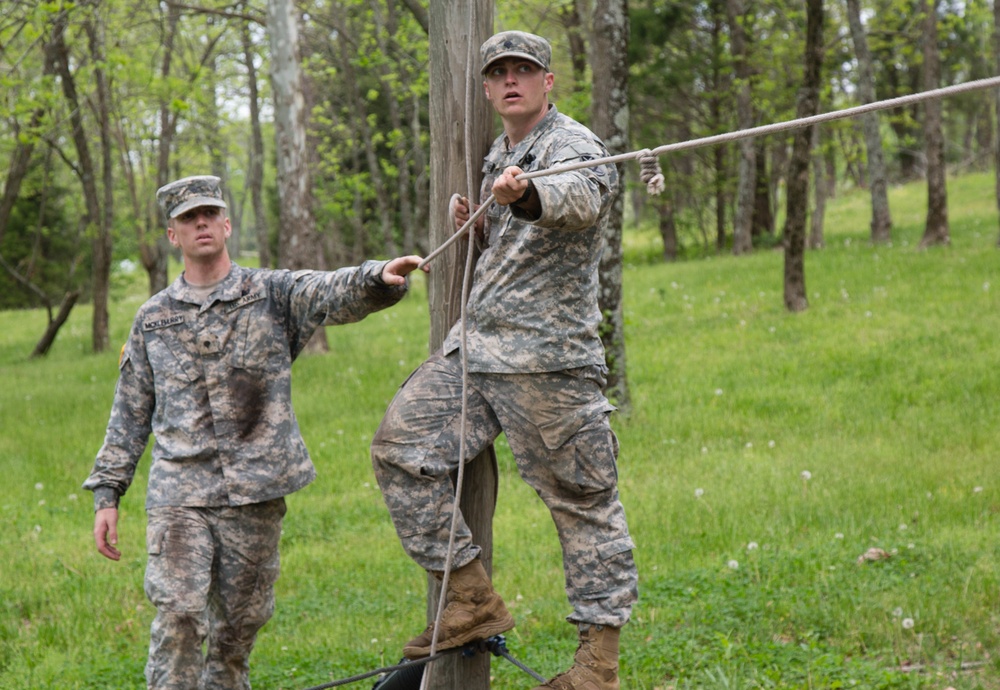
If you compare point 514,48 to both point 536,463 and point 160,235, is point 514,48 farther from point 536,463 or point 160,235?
point 160,235

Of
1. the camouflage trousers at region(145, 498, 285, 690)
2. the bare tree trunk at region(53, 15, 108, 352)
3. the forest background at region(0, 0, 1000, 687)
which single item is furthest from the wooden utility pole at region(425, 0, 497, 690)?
the bare tree trunk at region(53, 15, 108, 352)

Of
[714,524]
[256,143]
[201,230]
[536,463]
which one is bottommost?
[714,524]

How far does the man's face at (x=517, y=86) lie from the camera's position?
150 inches

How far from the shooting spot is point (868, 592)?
546cm

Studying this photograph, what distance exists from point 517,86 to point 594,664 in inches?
82.1

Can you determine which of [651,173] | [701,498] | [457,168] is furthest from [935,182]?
[651,173]

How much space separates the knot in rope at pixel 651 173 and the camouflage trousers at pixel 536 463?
780mm

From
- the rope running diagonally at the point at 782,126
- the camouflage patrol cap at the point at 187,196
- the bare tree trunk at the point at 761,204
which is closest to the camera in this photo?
the rope running diagonally at the point at 782,126

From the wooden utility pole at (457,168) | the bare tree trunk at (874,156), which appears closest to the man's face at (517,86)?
the wooden utility pole at (457,168)

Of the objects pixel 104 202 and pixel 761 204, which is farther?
pixel 761 204

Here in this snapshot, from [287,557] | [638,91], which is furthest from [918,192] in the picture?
[287,557]

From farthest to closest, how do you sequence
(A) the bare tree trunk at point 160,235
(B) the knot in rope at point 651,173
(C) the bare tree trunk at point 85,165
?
(A) the bare tree trunk at point 160,235
(C) the bare tree trunk at point 85,165
(B) the knot in rope at point 651,173

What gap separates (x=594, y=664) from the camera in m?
3.74

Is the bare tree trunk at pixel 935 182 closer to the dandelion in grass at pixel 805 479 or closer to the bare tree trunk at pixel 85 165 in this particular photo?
the dandelion in grass at pixel 805 479
